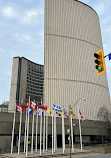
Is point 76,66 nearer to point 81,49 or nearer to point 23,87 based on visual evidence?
point 81,49

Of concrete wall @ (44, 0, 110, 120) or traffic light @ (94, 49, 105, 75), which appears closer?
traffic light @ (94, 49, 105, 75)

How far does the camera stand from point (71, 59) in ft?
195

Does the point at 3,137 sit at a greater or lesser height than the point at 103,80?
lesser

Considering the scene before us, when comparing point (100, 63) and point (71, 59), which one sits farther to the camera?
point (71, 59)

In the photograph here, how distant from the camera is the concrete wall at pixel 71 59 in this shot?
2126 inches

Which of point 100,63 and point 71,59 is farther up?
point 71,59

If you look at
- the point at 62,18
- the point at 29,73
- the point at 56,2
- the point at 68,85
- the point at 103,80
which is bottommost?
the point at 68,85

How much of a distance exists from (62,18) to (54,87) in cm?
2847

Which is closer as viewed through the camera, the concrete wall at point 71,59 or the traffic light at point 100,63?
the traffic light at point 100,63

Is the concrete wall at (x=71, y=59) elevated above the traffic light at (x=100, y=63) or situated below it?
above

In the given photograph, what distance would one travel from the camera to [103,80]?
6669cm

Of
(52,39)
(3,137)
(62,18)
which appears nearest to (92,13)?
(62,18)

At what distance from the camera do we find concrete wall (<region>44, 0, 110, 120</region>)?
2126 inches

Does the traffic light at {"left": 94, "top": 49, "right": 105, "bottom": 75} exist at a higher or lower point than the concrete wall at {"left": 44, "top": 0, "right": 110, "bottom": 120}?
lower
